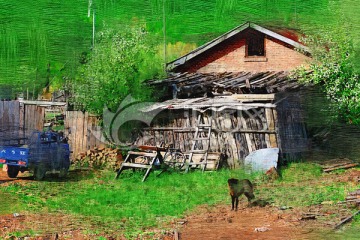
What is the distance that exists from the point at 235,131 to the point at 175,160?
61.6 inches

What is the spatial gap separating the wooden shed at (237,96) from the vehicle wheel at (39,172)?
3.79 meters

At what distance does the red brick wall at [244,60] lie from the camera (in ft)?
54.1

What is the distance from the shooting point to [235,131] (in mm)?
14258

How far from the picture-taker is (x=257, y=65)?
17281 millimetres

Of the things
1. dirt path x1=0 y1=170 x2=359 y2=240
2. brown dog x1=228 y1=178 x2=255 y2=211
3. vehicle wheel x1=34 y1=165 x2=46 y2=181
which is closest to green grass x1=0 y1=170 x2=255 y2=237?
vehicle wheel x1=34 y1=165 x2=46 y2=181

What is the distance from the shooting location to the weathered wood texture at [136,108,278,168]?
1389 centimetres

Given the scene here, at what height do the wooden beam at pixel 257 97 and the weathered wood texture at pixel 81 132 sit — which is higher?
the wooden beam at pixel 257 97

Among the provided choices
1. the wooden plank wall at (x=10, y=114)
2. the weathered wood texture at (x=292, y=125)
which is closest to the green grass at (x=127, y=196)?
the weathered wood texture at (x=292, y=125)

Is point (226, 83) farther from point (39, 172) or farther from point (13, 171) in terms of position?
point (13, 171)

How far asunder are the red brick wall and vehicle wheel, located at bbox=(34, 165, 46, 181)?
6.97 meters

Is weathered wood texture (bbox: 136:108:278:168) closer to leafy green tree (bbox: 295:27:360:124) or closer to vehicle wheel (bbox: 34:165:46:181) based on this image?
leafy green tree (bbox: 295:27:360:124)

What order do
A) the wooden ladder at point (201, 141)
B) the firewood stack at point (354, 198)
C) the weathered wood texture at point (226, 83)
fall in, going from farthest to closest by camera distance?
1. the weathered wood texture at point (226, 83)
2. the wooden ladder at point (201, 141)
3. the firewood stack at point (354, 198)

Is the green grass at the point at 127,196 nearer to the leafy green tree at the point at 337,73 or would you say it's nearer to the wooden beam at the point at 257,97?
the wooden beam at the point at 257,97

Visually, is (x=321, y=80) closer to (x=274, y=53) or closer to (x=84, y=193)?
(x=274, y=53)
